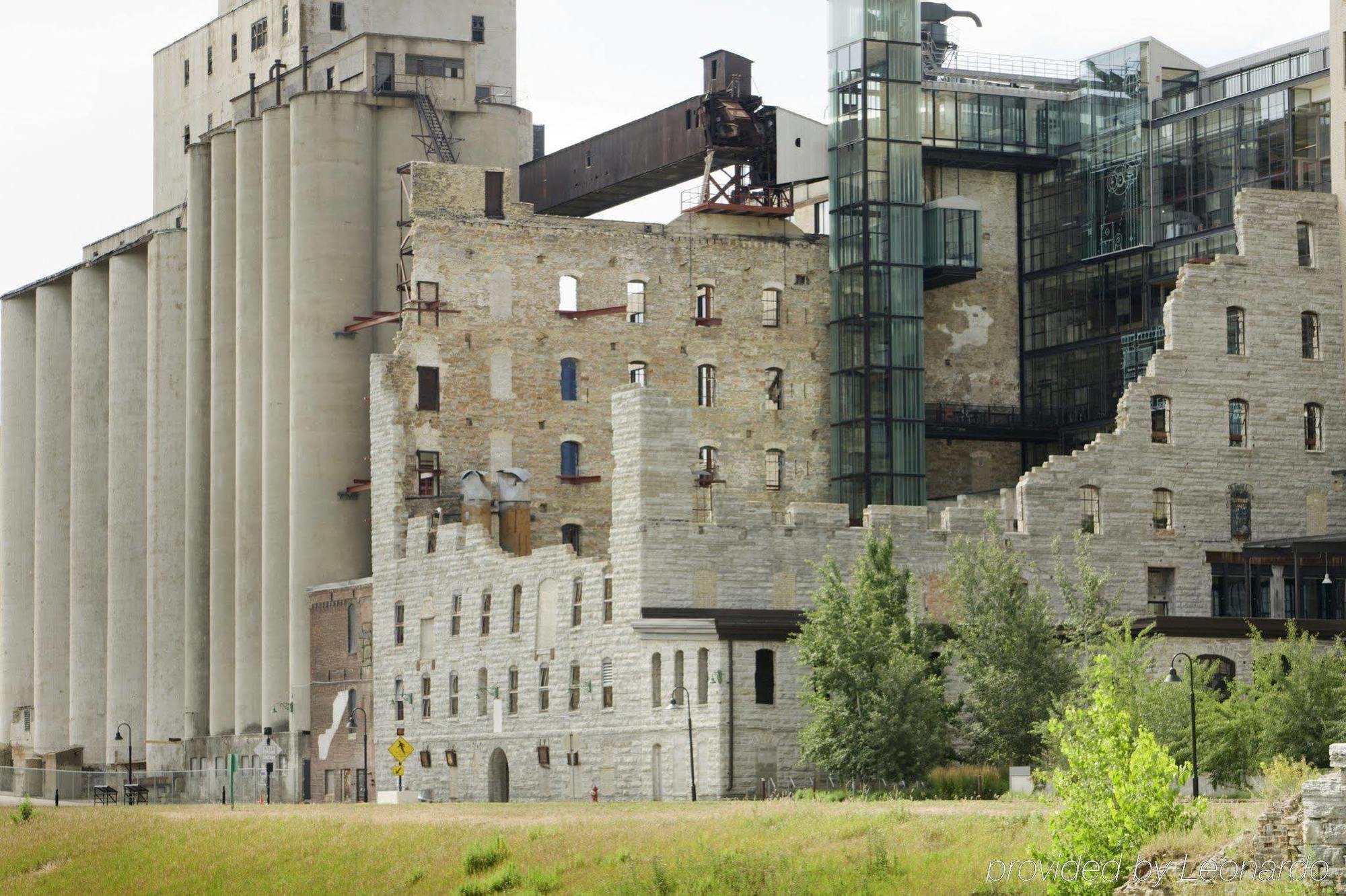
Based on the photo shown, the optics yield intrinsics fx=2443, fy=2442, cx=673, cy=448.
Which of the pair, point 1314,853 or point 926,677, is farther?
point 926,677

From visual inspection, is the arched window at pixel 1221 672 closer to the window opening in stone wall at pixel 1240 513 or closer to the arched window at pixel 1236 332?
the window opening in stone wall at pixel 1240 513

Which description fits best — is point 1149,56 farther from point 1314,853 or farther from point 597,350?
point 1314,853

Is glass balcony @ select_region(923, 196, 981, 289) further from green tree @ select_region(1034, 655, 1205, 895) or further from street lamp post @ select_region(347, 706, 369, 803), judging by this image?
green tree @ select_region(1034, 655, 1205, 895)

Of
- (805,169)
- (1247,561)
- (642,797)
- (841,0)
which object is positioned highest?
(841,0)

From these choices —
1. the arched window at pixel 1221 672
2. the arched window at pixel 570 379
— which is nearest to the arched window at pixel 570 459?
the arched window at pixel 570 379

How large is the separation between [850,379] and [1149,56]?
15755 millimetres

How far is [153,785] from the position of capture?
95375 mm

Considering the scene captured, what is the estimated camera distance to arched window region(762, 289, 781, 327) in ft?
287

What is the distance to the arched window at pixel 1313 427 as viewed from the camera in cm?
7812

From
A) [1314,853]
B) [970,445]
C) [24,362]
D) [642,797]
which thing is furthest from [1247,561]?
[24,362]

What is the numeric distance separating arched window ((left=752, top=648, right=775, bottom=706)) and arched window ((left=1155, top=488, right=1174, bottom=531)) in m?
16.4

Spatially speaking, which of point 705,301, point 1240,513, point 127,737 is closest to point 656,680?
point 1240,513

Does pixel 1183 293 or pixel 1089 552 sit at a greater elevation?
pixel 1183 293

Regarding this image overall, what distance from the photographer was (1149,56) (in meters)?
87.2
